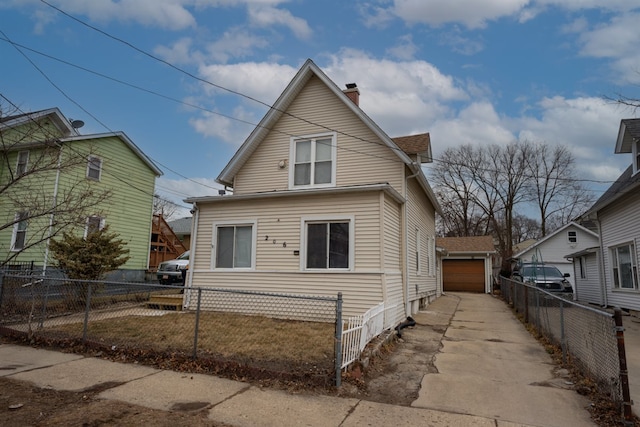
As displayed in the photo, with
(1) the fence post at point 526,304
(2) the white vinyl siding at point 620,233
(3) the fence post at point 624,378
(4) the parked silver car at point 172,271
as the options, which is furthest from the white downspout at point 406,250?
(4) the parked silver car at point 172,271

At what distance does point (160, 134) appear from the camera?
15.2 meters

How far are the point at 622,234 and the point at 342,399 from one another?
1292cm

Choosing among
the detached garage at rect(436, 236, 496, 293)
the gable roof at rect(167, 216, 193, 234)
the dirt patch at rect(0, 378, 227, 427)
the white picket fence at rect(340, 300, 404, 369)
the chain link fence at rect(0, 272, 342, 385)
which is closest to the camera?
the dirt patch at rect(0, 378, 227, 427)

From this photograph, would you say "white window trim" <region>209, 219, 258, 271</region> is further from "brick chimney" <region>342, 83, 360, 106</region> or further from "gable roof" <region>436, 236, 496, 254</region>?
"gable roof" <region>436, 236, 496, 254</region>

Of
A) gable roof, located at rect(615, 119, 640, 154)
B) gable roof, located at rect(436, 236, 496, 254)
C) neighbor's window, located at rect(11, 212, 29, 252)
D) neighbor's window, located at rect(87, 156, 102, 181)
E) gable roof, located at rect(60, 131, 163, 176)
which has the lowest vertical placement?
neighbor's window, located at rect(11, 212, 29, 252)

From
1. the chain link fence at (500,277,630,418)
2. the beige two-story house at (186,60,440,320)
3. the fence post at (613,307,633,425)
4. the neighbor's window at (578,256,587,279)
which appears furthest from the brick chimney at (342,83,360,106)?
the neighbor's window at (578,256,587,279)

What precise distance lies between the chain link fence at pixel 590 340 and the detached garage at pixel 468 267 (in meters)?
18.2

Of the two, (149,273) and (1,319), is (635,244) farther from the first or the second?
(149,273)

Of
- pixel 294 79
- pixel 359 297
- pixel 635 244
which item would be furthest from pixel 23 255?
pixel 635 244

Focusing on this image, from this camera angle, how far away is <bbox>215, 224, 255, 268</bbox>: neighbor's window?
1082 cm

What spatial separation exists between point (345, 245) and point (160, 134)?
9.82m

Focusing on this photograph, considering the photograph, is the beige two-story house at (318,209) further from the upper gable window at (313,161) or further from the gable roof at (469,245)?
the gable roof at (469,245)

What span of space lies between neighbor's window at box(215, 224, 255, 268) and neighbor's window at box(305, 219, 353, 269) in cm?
177

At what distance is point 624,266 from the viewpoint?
1298 centimetres
